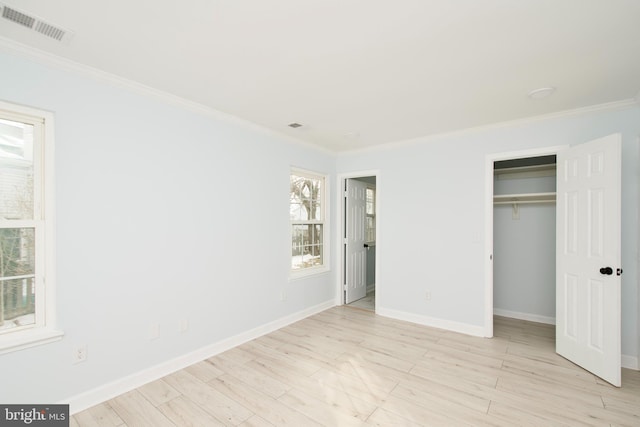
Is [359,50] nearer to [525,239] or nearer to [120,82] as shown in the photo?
[120,82]

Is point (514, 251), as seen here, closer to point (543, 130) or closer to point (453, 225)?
point (453, 225)

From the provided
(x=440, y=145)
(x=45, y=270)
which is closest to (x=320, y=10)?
(x=45, y=270)

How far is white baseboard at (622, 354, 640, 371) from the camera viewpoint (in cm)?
278

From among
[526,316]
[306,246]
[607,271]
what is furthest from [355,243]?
[607,271]

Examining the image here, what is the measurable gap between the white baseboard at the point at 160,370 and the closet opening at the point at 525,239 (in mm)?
3202

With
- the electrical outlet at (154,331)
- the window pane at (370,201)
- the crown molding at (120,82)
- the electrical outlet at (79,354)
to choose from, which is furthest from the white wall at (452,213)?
the electrical outlet at (79,354)

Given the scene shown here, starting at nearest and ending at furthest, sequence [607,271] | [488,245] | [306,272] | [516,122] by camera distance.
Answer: [607,271]
[516,122]
[488,245]
[306,272]

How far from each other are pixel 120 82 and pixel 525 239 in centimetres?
501

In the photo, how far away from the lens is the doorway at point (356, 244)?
16.1 feet

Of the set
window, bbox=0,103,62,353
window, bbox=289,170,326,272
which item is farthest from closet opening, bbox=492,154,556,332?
window, bbox=0,103,62,353

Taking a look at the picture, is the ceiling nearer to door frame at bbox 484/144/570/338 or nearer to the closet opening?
door frame at bbox 484/144/570/338

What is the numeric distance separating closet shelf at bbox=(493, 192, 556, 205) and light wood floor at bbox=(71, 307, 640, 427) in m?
1.72

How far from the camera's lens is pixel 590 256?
270 cm

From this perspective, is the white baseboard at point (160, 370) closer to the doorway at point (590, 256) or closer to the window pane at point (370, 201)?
the window pane at point (370, 201)
